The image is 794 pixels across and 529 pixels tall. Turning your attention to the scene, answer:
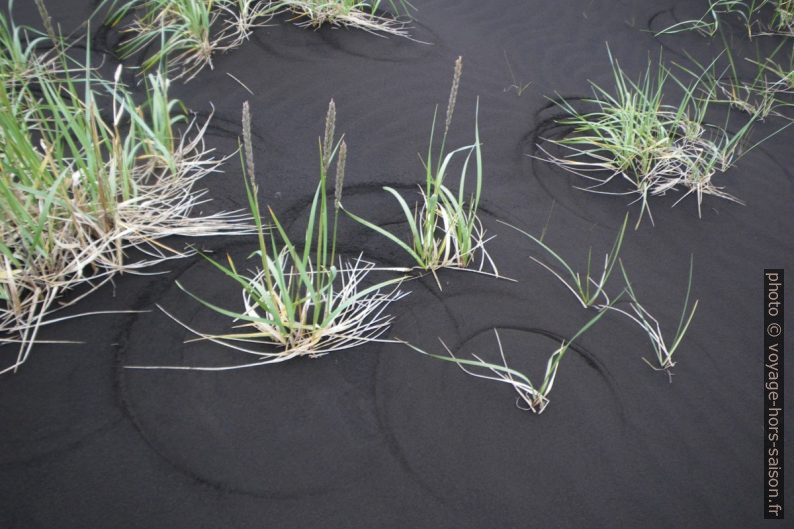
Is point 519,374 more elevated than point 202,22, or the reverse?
point 202,22

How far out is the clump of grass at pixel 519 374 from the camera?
4.64 ft

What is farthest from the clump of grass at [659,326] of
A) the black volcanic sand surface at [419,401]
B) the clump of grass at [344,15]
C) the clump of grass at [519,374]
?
the clump of grass at [344,15]

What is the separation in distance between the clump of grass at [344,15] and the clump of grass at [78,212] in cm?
96

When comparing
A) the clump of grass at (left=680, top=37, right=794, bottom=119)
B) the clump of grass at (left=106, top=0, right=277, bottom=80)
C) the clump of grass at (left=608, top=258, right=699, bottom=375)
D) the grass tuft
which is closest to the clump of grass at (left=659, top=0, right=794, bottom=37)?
the clump of grass at (left=680, top=37, right=794, bottom=119)

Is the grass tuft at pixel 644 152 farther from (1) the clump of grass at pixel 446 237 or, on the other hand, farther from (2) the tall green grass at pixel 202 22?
(2) the tall green grass at pixel 202 22

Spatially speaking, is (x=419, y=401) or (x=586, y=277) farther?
(x=586, y=277)

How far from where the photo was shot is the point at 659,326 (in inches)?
64.9

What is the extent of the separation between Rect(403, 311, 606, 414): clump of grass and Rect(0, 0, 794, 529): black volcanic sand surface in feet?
0.08

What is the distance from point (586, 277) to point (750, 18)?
2.48 meters

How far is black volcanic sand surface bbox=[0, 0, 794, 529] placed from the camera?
121 centimetres

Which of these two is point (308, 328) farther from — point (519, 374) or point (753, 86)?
point (753, 86)

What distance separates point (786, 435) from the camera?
1457mm

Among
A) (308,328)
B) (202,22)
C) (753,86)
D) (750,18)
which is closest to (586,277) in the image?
(308,328)

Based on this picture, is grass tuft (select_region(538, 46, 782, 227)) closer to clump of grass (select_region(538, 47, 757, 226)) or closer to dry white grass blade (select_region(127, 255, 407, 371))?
clump of grass (select_region(538, 47, 757, 226))
